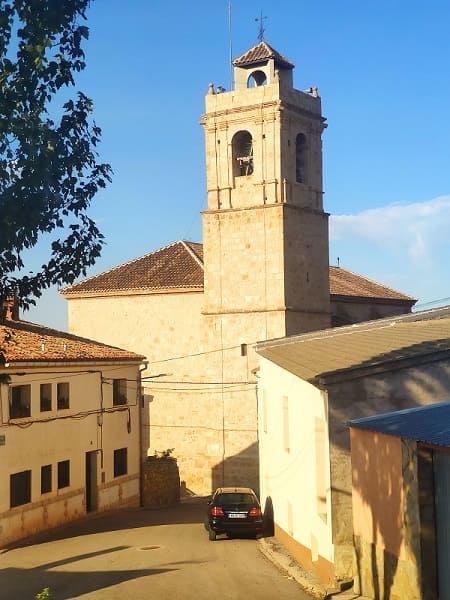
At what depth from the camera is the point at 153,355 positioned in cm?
4197

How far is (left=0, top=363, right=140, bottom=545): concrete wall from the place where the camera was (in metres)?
26.2

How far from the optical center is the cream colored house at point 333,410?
16.8m

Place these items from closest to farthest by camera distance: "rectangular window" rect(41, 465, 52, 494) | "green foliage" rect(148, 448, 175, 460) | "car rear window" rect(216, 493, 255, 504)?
"car rear window" rect(216, 493, 255, 504)
"rectangular window" rect(41, 465, 52, 494)
"green foliage" rect(148, 448, 175, 460)

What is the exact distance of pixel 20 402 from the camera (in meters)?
26.9

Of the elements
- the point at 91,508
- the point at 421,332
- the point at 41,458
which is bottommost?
the point at 91,508

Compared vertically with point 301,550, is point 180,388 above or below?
above

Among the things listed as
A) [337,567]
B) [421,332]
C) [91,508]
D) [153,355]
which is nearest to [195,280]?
[153,355]

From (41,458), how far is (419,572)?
56.2 ft

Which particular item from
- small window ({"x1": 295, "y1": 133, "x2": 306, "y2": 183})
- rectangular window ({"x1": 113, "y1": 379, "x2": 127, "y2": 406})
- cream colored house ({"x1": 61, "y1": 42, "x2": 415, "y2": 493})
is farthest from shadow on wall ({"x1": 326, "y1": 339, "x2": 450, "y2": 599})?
small window ({"x1": 295, "y1": 133, "x2": 306, "y2": 183})

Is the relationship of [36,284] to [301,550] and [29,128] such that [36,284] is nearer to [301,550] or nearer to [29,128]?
[29,128]

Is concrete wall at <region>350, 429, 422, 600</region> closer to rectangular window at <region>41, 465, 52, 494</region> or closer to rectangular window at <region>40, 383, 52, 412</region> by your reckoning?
rectangular window at <region>41, 465, 52, 494</region>

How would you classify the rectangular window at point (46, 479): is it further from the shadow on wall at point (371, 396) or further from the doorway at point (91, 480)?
the shadow on wall at point (371, 396)

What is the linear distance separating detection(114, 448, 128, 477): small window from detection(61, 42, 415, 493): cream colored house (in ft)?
21.1

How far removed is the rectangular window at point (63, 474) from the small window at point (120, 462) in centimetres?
349
